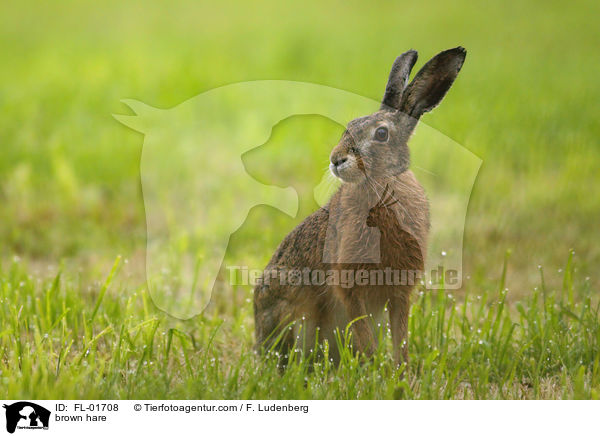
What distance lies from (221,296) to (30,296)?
117 centimetres

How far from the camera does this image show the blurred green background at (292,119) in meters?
4.87

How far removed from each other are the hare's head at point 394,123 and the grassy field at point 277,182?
45cm

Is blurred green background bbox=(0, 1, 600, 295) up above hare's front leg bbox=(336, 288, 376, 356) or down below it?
above

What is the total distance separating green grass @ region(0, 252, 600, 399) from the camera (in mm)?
2990

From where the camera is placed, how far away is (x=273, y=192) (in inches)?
220

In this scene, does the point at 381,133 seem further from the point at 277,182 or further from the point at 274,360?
the point at 277,182

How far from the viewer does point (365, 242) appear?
3.08 meters

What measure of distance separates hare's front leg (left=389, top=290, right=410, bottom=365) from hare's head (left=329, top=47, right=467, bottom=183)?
579mm

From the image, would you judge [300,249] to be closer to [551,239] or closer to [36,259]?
[551,239]
